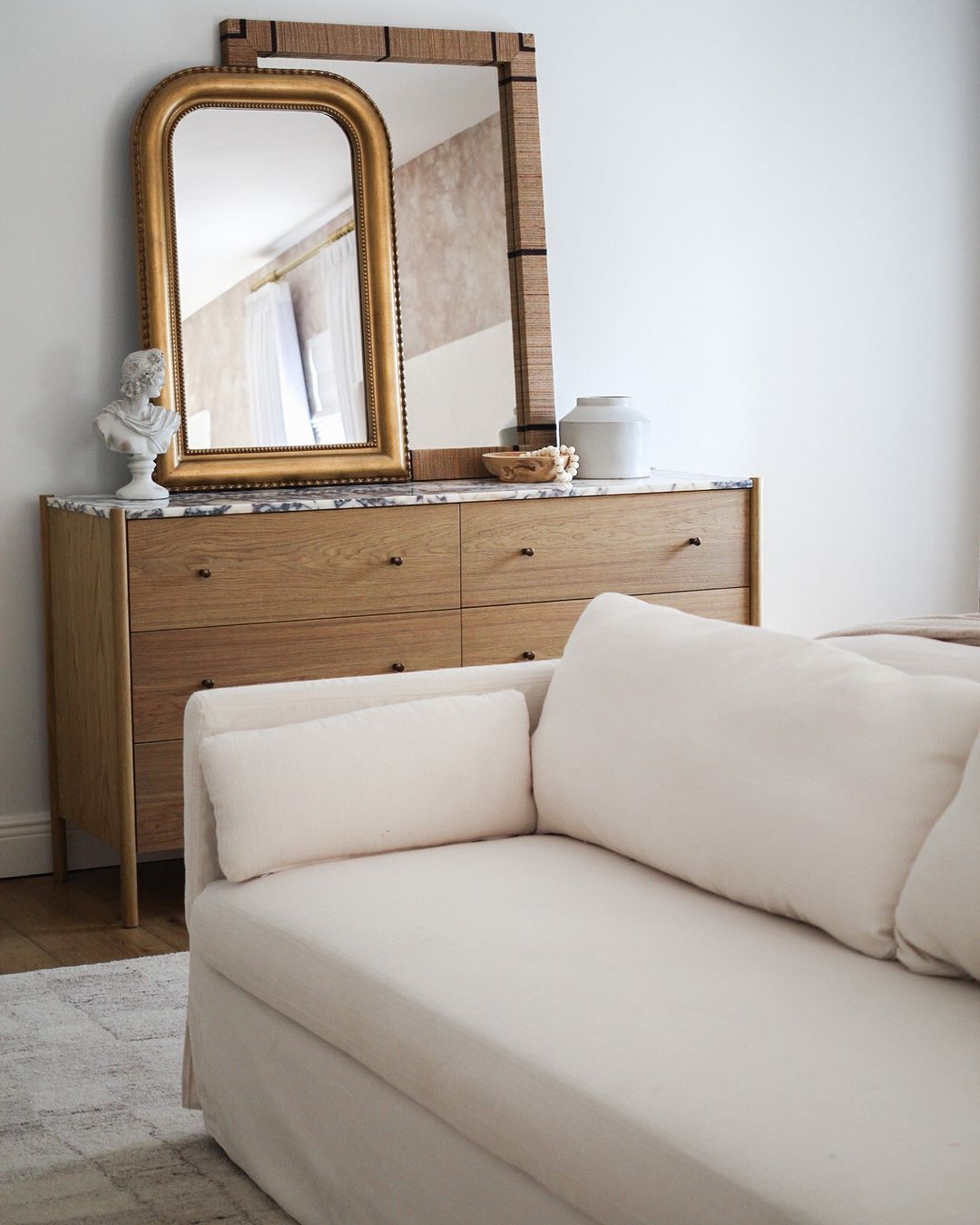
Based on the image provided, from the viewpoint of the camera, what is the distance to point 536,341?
3814 mm

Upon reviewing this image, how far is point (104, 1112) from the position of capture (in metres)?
2.23

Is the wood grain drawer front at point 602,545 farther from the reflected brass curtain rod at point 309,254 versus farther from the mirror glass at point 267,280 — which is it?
the reflected brass curtain rod at point 309,254

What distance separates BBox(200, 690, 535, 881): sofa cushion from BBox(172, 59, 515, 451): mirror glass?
1.52 metres

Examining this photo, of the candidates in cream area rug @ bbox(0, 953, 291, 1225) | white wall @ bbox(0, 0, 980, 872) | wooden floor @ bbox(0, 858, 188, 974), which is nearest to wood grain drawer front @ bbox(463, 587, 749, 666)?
white wall @ bbox(0, 0, 980, 872)

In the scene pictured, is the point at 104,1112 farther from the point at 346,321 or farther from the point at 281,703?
the point at 346,321

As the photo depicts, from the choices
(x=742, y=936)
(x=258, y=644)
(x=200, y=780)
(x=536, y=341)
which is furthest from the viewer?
(x=536, y=341)

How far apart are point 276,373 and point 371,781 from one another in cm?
171

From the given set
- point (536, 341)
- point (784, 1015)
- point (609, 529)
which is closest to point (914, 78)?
point (536, 341)

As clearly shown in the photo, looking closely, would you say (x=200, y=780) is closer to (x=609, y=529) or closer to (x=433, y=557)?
(x=433, y=557)

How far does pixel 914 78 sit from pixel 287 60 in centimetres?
187

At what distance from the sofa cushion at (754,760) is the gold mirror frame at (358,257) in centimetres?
147

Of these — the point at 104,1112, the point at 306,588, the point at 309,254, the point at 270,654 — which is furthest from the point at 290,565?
the point at 104,1112

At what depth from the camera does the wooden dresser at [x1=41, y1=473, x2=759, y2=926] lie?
3.09 meters

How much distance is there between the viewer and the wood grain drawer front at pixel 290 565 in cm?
307
